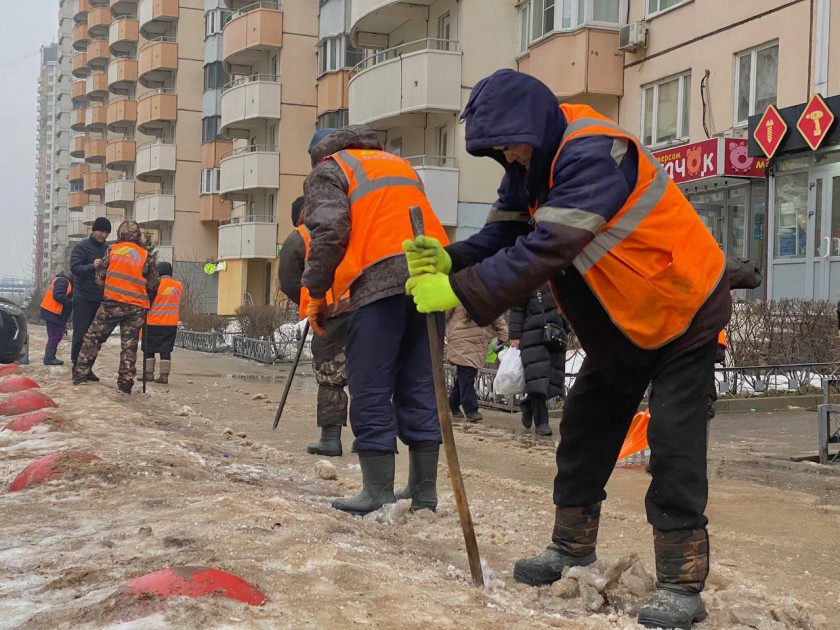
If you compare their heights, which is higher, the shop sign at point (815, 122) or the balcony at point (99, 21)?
the balcony at point (99, 21)

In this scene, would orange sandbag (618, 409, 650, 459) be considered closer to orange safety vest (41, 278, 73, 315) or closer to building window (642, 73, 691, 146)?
orange safety vest (41, 278, 73, 315)

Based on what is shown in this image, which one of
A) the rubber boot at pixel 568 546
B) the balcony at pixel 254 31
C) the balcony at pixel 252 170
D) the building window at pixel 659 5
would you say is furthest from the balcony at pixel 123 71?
the rubber boot at pixel 568 546

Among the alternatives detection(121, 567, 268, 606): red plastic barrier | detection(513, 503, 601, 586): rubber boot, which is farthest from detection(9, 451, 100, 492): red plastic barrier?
detection(513, 503, 601, 586): rubber boot

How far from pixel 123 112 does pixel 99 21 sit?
523 inches

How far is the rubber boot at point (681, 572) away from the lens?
11.2ft

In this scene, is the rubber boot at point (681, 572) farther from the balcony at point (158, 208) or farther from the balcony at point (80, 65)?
the balcony at point (80, 65)

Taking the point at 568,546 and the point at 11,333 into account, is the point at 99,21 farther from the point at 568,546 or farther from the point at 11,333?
the point at 568,546

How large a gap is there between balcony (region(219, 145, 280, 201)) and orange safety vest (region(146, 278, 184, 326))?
89.5 ft

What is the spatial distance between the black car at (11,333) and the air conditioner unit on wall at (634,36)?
507 inches

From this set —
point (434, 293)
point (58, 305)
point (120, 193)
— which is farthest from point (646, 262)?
point (120, 193)

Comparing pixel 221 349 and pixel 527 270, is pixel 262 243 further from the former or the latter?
pixel 527 270

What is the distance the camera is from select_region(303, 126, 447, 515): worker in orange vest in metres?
5.20

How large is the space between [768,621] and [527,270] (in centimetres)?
137

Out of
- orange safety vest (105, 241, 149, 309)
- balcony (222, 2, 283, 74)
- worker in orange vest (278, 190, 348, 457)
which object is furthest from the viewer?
balcony (222, 2, 283, 74)
